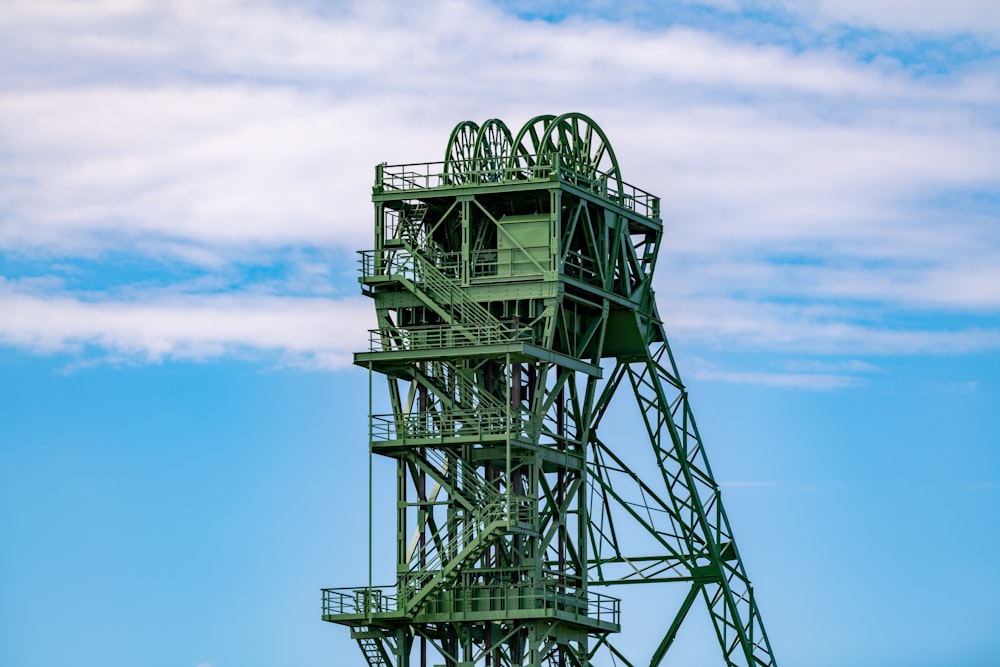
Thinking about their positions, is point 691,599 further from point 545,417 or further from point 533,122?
point 533,122

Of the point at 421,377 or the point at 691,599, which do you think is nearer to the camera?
the point at 421,377

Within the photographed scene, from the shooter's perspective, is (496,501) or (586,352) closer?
(496,501)

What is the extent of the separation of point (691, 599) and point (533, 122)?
23.4 meters

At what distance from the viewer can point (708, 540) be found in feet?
472

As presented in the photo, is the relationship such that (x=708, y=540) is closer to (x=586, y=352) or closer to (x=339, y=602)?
(x=586, y=352)

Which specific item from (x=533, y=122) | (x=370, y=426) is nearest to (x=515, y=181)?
(x=533, y=122)

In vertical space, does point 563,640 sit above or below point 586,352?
→ below

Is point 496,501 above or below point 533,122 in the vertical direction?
below

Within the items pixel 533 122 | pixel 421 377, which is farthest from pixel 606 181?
pixel 421 377

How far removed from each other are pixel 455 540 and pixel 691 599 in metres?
17.1

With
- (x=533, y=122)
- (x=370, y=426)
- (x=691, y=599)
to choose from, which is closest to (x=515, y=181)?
(x=533, y=122)

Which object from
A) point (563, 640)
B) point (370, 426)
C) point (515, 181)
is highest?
point (515, 181)

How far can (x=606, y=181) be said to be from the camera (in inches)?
5492

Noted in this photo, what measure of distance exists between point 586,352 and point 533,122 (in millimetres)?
10403
